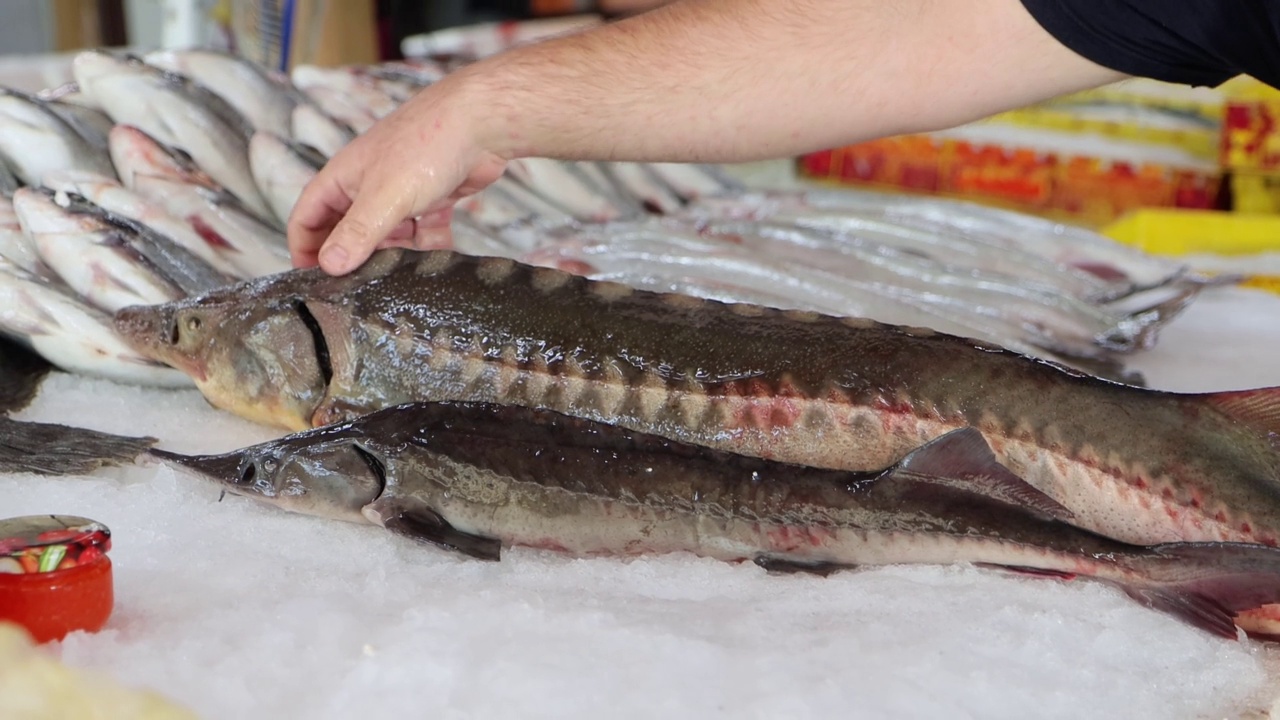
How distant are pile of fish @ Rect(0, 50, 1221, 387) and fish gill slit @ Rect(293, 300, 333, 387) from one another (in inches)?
20.4

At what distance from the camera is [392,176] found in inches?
84.0

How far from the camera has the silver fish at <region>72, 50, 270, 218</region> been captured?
11.0ft

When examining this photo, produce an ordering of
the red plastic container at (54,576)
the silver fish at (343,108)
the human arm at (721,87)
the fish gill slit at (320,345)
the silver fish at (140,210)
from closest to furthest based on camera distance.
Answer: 1. the red plastic container at (54,576)
2. the fish gill slit at (320,345)
3. the human arm at (721,87)
4. the silver fish at (140,210)
5. the silver fish at (343,108)

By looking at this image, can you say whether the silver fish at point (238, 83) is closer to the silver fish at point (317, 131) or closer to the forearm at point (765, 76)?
the silver fish at point (317, 131)

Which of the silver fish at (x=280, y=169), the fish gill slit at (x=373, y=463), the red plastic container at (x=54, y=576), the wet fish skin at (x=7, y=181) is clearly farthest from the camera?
the silver fish at (x=280, y=169)

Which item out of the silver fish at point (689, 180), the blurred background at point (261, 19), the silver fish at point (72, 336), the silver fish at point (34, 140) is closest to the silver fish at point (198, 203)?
the silver fish at point (34, 140)

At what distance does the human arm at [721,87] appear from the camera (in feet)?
7.29

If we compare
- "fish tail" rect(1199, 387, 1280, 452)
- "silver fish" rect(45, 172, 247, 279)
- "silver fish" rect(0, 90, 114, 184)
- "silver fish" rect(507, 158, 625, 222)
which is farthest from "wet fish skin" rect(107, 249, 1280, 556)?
"silver fish" rect(507, 158, 625, 222)

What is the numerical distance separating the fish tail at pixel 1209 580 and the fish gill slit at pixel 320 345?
126cm

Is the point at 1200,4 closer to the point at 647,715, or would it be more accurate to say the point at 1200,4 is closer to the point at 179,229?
the point at 647,715

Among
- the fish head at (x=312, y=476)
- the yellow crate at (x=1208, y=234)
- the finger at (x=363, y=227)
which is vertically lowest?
the yellow crate at (x=1208, y=234)

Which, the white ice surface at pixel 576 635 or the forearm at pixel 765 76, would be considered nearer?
the white ice surface at pixel 576 635

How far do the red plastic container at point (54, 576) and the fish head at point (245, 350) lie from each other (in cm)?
69

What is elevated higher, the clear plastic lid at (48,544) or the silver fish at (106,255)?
the clear plastic lid at (48,544)
